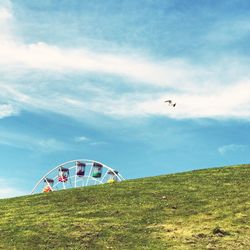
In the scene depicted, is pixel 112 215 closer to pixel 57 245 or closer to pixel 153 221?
pixel 153 221

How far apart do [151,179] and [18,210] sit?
1112cm

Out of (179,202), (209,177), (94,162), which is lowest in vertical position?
(179,202)

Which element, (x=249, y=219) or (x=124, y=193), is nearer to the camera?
(x=249, y=219)

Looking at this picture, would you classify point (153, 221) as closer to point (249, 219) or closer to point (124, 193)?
point (249, 219)

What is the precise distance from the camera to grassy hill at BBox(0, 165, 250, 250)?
959 inches

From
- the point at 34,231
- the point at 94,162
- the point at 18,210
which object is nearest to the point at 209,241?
the point at 34,231

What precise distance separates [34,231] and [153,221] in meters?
6.17

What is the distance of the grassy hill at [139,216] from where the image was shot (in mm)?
24359

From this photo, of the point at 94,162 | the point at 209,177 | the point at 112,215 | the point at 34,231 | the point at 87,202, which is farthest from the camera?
the point at 94,162

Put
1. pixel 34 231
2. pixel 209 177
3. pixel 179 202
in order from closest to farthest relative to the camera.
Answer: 1. pixel 34 231
2. pixel 179 202
3. pixel 209 177

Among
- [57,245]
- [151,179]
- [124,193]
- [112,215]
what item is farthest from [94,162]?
[57,245]

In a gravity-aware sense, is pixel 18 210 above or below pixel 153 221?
above

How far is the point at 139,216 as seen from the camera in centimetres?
2845

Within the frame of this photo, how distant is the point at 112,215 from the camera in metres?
29.0
